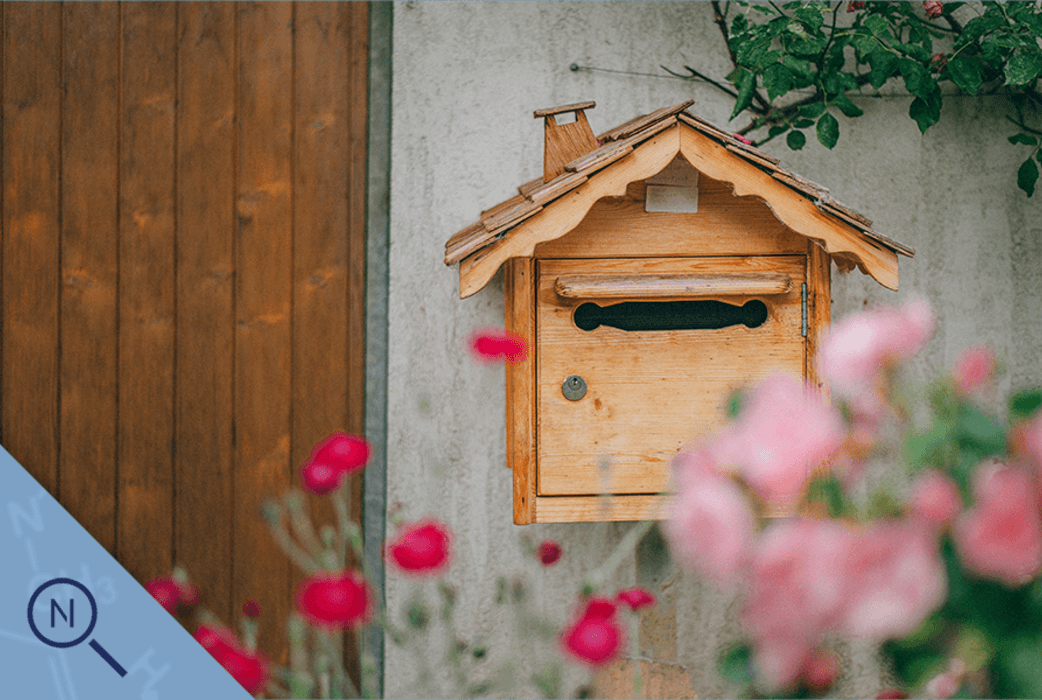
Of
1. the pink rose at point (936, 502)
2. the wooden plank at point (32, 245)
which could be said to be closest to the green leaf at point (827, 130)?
the pink rose at point (936, 502)

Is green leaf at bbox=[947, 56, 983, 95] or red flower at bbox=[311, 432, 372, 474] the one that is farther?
green leaf at bbox=[947, 56, 983, 95]

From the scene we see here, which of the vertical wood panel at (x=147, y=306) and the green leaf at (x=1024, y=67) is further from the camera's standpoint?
the vertical wood panel at (x=147, y=306)

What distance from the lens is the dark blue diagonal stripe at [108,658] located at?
77 centimetres

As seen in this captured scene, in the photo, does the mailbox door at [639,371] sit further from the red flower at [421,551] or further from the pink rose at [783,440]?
the pink rose at [783,440]

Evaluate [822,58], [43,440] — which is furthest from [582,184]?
[43,440]

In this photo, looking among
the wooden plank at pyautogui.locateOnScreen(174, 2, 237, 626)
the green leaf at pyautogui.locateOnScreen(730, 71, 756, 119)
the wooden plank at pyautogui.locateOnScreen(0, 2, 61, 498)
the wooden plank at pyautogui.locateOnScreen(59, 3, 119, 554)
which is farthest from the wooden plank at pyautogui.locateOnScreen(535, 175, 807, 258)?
the wooden plank at pyautogui.locateOnScreen(0, 2, 61, 498)

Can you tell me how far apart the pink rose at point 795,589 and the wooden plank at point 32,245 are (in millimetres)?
1830

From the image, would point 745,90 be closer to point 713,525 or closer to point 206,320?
point 713,525

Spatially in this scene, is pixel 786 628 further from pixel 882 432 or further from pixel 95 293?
pixel 95 293

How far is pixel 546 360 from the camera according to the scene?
109cm

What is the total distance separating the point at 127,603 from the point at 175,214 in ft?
3.59

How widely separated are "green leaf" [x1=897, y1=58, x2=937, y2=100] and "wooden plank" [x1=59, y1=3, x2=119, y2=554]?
5.82 feet

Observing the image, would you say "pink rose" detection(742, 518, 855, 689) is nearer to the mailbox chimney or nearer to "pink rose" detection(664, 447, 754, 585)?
"pink rose" detection(664, 447, 754, 585)

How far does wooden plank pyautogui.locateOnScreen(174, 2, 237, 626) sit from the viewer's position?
1.59m
